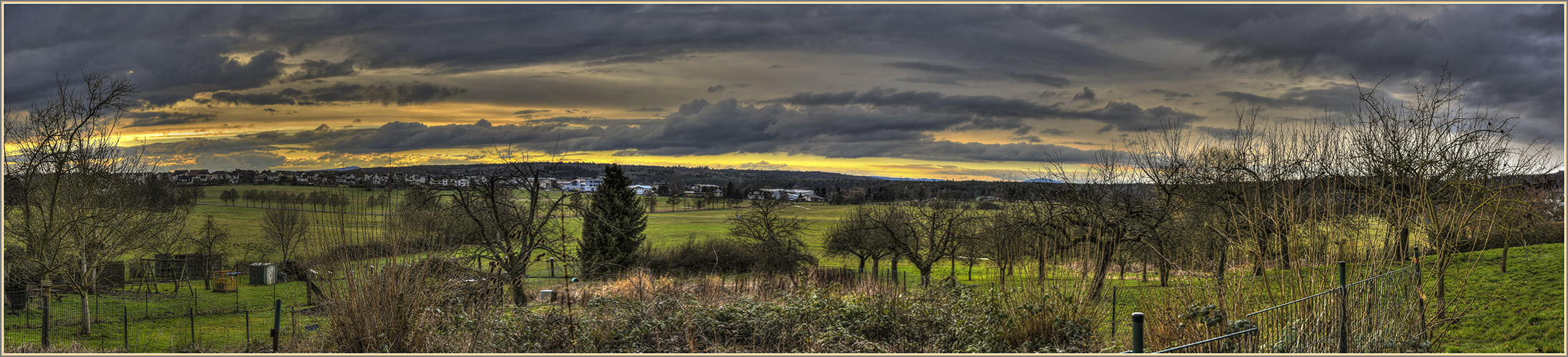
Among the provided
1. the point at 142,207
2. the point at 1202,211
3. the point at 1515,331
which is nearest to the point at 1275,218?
the point at 1515,331

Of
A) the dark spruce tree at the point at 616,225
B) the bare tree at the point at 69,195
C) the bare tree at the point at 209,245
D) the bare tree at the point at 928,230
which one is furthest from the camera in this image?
the dark spruce tree at the point at 616,225

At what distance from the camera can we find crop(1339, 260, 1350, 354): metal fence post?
490 cm

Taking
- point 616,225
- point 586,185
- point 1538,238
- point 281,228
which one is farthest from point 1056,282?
point 281,228

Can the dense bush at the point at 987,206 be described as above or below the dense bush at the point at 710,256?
above

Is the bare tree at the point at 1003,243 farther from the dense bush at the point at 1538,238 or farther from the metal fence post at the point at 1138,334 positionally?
the dense bush at the point at 1538,238

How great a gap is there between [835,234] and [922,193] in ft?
15.6

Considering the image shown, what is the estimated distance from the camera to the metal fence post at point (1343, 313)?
4902 millimetres

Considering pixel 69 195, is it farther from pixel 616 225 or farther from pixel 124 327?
pixel 616 225

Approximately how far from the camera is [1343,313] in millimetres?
4887

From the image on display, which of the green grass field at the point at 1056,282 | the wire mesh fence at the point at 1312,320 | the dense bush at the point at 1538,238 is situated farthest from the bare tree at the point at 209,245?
the dense bush at the point at 1538,238

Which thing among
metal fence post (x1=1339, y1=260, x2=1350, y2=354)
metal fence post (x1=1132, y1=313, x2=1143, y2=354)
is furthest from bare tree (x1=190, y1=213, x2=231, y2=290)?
metal fence post (x1=1339, y1=260, x2=1350, y2=354)

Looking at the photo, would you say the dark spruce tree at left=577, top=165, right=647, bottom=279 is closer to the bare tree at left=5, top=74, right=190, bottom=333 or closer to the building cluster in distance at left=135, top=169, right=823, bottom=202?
the building cluster in distance at left=135, top=169, right=823, bottom=202

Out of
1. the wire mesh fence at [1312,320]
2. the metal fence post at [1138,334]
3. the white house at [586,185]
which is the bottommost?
the wire mesh fence at [1312,320]

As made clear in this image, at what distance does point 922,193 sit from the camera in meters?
35.6
